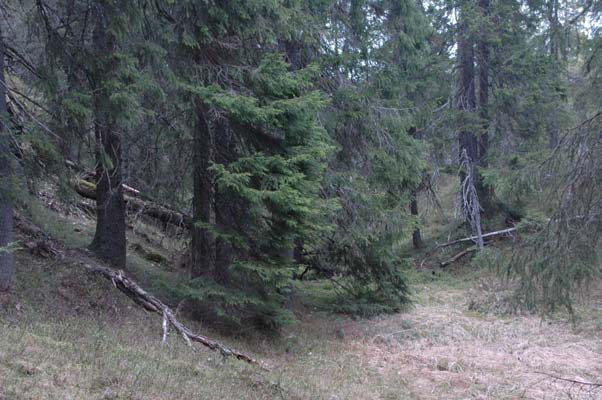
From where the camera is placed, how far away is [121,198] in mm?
11828

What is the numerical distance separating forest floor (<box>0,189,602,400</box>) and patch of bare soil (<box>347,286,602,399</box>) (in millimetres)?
29

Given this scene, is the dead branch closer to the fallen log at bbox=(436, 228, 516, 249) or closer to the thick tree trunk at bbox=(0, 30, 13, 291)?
the fallen log at bbox=(436, 228, 516, 249)

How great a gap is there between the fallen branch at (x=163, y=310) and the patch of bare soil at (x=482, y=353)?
2.85 m

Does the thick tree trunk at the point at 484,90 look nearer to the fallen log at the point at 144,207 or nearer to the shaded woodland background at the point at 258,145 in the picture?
the shaded woodland background at the point at 258,145

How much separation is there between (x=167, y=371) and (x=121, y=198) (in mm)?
5700

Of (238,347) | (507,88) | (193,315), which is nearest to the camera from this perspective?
(238,347)

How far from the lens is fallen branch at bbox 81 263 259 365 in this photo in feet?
28.7

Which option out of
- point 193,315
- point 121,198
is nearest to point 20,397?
point 193,315

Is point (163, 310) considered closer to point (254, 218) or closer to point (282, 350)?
point (254, 218)

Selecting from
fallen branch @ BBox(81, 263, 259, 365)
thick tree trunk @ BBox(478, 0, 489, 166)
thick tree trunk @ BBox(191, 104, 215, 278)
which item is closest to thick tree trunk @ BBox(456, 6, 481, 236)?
thick tree trunk @ BBox(478, 0, 489, 166)

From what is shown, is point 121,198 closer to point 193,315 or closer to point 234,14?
point 193,315

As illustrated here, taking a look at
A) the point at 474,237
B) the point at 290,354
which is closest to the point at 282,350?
the point at 290,354

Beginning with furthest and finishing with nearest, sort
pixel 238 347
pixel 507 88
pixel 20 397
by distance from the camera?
pixel 507 88 < pixel 238 347 < pixel 20 397

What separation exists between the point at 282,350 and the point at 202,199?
3.13 metres
